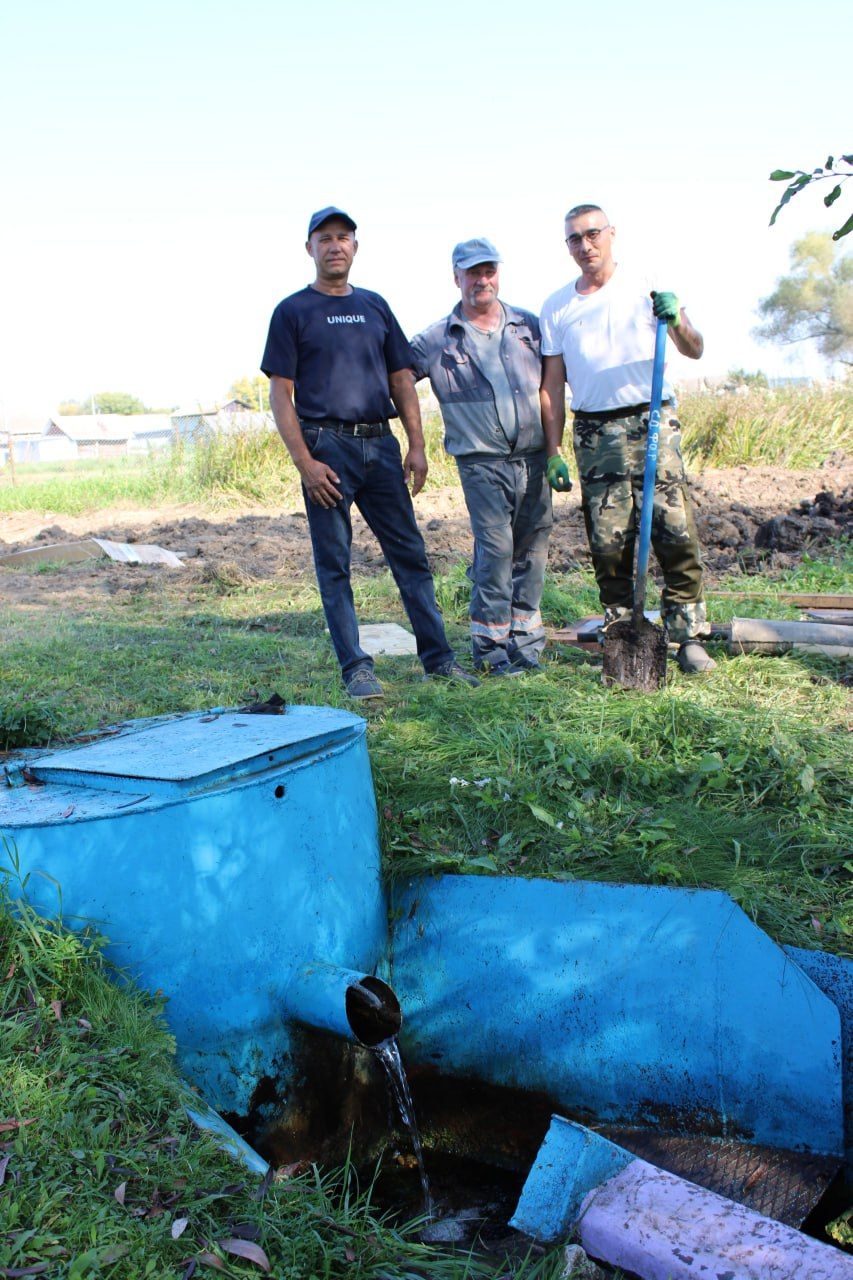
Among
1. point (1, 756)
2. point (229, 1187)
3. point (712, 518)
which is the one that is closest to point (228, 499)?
point (712, 518)

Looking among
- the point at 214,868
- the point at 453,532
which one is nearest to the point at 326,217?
the point at 214,868

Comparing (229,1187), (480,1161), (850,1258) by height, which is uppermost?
(229,1187)

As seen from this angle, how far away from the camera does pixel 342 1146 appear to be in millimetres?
2703

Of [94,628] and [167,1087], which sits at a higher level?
[94,628]

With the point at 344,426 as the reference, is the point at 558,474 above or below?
below

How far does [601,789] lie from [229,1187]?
183cm

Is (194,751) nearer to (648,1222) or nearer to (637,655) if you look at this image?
(648,1222)

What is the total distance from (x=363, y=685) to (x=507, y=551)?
88cm

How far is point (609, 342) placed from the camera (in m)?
4.22

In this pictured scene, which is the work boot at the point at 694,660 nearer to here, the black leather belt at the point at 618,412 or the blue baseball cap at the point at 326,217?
the black leather belt at the point at 618,412

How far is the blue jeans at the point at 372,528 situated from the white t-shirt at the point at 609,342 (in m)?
0.85

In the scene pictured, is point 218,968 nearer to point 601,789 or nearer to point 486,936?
point 486,936

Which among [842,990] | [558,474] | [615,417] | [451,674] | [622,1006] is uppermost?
[615,417]

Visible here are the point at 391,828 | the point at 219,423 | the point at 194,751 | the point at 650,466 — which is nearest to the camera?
the point at 194,751
